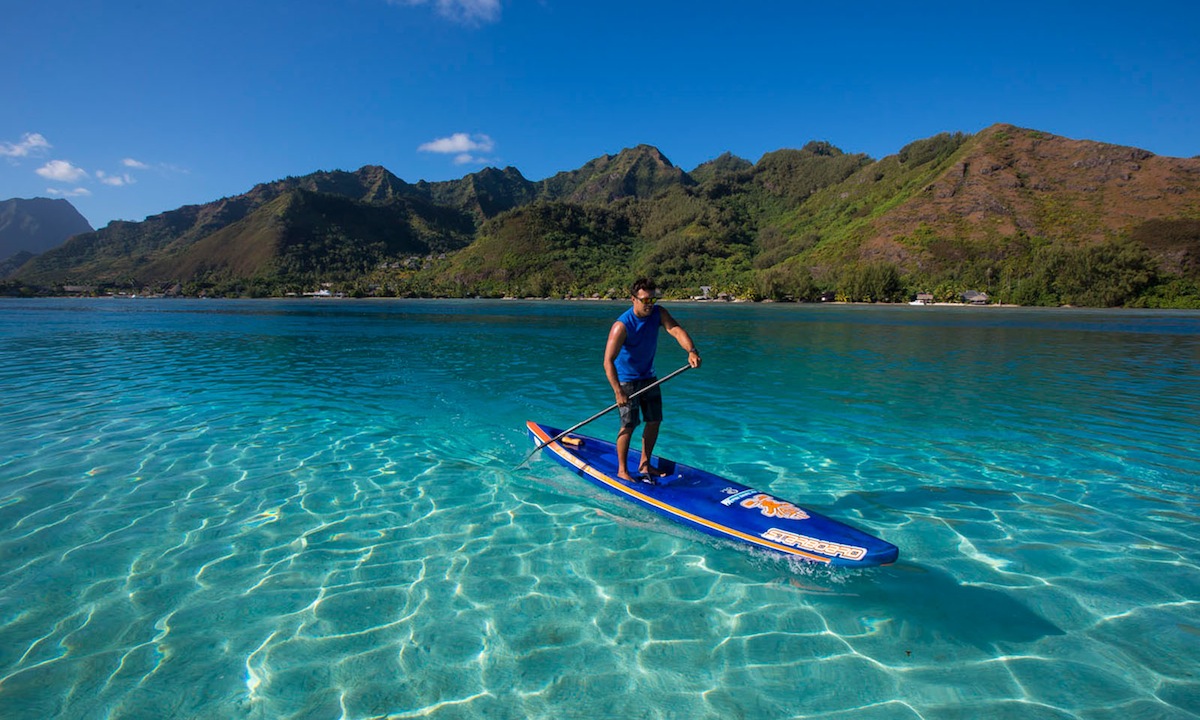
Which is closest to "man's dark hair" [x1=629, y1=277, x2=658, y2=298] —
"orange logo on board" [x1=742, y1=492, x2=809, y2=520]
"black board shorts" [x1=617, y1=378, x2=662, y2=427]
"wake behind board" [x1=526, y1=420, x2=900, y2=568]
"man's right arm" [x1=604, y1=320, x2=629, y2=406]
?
"man's right arm" [x1=604, y1=320, x2=629, y2=406]

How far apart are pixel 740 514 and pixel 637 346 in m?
2.62

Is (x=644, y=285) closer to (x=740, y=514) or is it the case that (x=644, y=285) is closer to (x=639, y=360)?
(x=639, y=360)

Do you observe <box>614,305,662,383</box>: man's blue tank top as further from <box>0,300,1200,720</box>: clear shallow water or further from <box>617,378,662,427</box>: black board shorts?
<box>0,300,1200,720</box>: clear shallow water

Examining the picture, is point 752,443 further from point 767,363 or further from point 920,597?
point 767,363

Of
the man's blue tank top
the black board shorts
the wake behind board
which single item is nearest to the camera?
the wake behind board

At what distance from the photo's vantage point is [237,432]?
12.4 m

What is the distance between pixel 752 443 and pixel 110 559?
424 inches

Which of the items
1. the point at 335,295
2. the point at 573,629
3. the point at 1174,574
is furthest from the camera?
the point at 335,295

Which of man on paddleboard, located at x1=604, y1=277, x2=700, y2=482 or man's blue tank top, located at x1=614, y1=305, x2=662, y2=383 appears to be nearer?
man on paddleboard, located at x1=604, y1=277, x2=700, y2=482

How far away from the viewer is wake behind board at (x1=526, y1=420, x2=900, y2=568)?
18.8 feet

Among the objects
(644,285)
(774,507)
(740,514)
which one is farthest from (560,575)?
(644,285)

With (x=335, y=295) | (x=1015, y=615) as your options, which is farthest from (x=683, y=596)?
(x=335, y=295)

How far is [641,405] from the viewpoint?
8062 millimetres

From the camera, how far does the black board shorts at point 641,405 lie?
793cm
